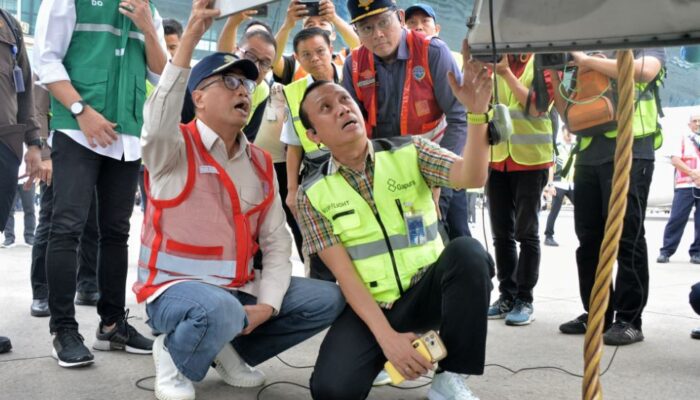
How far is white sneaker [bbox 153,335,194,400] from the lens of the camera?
2.25 m

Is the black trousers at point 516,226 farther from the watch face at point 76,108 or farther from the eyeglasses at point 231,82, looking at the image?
the watch face at point 76,108

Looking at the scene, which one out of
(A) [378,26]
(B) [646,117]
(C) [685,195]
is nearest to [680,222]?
(C) [685,195]

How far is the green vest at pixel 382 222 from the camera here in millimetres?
2346

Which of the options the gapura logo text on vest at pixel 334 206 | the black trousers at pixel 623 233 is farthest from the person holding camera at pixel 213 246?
the black trousers at pixel 623 233

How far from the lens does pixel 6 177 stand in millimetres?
2912

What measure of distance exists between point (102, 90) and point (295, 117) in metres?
1.11

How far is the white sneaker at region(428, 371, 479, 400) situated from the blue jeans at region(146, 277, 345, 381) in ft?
1.41

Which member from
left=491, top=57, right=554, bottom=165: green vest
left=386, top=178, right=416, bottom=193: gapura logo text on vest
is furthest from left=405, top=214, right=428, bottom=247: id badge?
left=491, top=57, right=554, bottom=165: green vest

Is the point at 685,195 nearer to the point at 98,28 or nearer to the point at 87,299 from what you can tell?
the point at 87,299

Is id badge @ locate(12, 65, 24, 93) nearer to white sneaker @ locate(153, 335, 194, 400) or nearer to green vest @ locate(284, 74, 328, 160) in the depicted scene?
green vest @ locate(284, 74, 328, 160)

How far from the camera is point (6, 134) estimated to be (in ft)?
9.55

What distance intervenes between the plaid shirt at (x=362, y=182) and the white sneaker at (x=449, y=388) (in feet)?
1.00

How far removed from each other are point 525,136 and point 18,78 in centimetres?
259

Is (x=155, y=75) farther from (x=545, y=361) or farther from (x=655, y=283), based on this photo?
(x=655, y=283)
